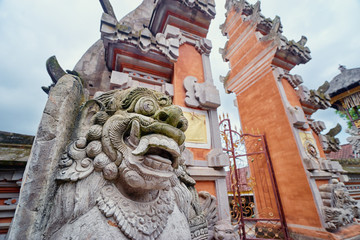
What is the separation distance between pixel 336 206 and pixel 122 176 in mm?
4771

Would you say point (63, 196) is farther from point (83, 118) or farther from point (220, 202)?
point (220, 202)

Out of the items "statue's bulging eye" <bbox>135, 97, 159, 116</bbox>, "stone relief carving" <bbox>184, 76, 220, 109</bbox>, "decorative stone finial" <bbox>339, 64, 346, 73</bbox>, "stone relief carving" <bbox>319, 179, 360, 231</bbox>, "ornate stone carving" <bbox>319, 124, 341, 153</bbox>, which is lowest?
"stone relief carving" <bbox>319, 179, 360, 231</bbox>

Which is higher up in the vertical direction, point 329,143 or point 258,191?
point 329,143

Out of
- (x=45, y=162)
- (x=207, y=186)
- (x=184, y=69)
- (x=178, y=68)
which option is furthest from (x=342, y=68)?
(x=45, y=162)

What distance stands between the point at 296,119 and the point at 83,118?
4.69 m

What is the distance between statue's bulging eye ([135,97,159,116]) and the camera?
113cm

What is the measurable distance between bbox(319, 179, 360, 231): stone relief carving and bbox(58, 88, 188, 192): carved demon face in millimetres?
4262

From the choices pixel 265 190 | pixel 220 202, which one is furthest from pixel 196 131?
pixel 265 190

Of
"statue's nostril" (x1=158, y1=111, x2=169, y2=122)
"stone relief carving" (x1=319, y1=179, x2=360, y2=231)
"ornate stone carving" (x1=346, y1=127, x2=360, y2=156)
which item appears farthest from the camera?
"ornate stone carving" (x1=346, y1=127, x2=360, y2=156)

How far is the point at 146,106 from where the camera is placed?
1146mm

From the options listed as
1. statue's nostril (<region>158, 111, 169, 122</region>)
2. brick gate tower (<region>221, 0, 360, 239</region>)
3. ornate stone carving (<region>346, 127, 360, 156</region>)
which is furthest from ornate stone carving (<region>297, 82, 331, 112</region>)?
ornate stone carving (<region>346, 127, 360, 156</region>)

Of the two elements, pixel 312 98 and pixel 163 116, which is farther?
pixel 312 98

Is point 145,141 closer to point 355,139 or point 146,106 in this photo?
point 146,106

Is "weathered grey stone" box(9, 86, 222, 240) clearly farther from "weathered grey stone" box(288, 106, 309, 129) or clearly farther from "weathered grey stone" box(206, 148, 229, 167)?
"weathered grey stone" box(288, 106, 309, 129)
